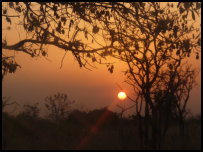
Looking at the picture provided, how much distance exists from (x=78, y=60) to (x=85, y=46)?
49 cm

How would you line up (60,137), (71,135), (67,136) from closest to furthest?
1. (60,137)
2. (67,136)
3. (71,135)

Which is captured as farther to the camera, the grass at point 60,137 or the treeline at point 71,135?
the treeline at point 71,135

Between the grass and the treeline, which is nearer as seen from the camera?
the grass

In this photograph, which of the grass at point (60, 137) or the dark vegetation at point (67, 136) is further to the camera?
the dark vegetation at point (67, 136)

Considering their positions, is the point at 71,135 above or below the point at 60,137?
above

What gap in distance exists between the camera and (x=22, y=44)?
9914mm

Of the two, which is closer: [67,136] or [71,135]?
[67,136]

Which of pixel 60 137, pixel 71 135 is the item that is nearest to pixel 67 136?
pixel 71 135

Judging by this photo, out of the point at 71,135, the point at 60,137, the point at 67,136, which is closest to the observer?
the point at 60,137

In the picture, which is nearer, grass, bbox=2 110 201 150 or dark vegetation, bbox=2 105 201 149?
grass, bbox=2 110 201 150

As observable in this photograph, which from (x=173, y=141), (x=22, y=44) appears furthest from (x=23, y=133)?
(x=22, y=44)

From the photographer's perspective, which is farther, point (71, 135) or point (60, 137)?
point (71, 135)

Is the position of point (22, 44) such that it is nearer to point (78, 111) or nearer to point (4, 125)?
point (4, 125)

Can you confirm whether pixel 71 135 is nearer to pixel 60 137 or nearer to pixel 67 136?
pixel 67 136
